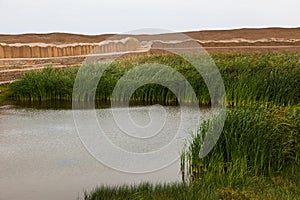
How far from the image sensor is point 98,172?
25.1 ft

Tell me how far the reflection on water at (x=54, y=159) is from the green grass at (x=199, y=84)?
155cm

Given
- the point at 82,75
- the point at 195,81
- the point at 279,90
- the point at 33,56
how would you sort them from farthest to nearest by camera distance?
the point at 33,56, the point at 82,75, the point at 195,81, the point at 279,90

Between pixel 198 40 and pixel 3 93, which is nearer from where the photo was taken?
pixel 3 93

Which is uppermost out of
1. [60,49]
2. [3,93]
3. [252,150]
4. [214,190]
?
[60,49]

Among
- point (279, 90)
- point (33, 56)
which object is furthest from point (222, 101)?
point (33, 56)

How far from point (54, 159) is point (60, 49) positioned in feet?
53.2

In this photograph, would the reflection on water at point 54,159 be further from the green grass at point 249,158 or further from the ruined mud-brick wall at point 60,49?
the ruined mud-brick wall at point 60,49

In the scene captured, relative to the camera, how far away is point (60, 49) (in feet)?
78.6

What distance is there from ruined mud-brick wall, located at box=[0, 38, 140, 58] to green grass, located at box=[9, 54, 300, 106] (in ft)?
12.2

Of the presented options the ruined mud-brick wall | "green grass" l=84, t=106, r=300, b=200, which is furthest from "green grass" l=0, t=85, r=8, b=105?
"green grass" l=84, t=106, r=300, b=200

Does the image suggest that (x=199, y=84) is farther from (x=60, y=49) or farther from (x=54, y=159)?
(x=60, y=49)

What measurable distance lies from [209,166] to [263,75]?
6.97 meters

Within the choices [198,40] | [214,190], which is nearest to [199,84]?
[214,190]

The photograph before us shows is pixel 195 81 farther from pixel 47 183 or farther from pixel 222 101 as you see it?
pixel 47 183
